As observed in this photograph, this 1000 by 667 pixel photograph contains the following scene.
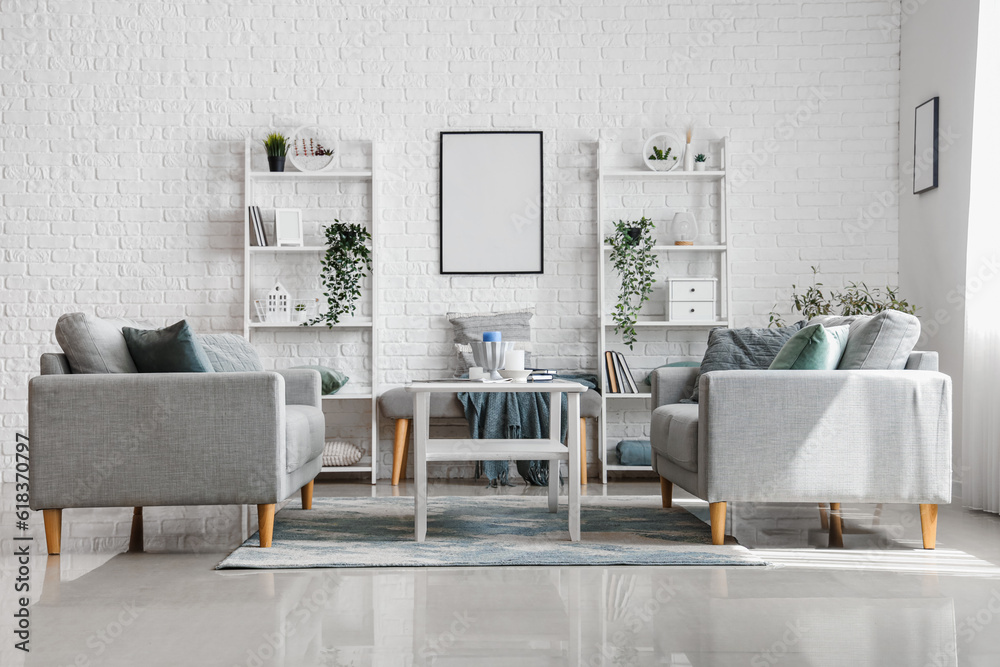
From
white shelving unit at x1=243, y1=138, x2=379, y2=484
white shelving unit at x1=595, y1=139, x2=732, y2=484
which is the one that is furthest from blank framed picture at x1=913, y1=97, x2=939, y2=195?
white shelving unit at x1=243, y1=138, x2=379, y2=484

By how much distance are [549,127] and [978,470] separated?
2.92 meters

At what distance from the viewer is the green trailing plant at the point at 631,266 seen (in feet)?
15.9

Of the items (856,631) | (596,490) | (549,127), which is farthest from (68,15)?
(856,631)

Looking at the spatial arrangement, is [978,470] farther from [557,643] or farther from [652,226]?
[557,643]

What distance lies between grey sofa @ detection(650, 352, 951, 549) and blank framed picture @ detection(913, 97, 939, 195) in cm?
209

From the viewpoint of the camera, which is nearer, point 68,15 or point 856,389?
point 856,389

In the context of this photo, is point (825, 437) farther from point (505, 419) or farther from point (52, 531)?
point (52, 531)

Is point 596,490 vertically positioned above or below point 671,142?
below

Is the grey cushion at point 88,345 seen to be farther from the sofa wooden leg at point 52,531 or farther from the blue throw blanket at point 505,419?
the blue throw blanket at point 505,419

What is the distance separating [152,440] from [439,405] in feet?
6.29

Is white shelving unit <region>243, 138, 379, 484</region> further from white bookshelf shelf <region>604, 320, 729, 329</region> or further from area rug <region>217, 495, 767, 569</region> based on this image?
white bookshelf shelf <region>604, 320, 729, 329</region>

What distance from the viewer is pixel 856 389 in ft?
9.43

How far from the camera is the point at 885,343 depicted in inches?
117

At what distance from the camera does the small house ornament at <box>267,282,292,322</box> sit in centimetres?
487
